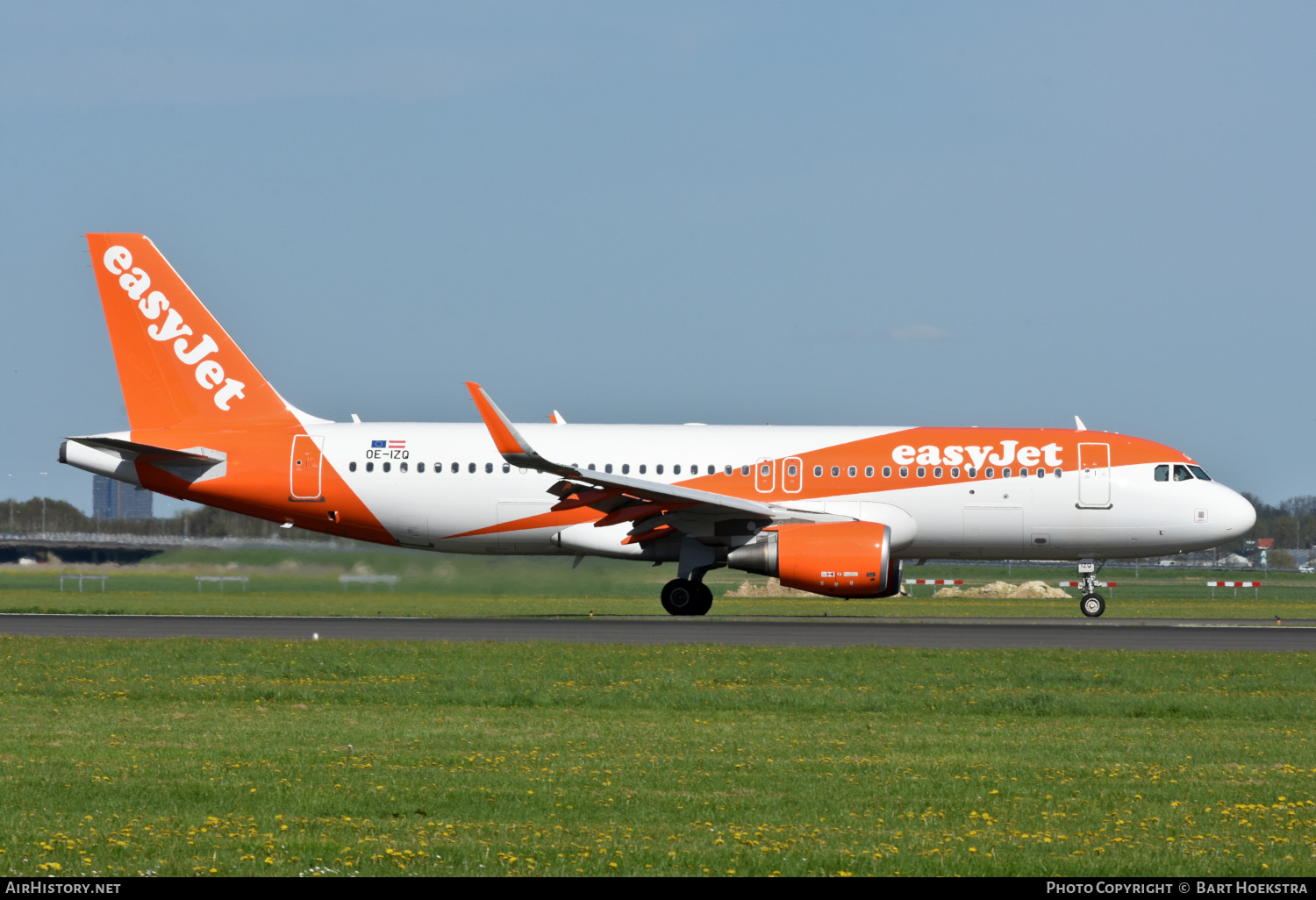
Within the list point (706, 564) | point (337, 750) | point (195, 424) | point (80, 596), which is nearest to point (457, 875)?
point (337, 750)

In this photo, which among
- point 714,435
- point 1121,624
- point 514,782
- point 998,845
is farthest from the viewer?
point 714,435

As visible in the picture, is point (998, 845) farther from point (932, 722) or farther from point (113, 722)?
point (113, 722)

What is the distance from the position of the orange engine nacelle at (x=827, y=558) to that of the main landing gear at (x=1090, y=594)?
5258 millimetres

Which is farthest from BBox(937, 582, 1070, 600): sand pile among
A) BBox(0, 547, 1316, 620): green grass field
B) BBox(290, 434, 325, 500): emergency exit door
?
BBox(290, 434, 325, 500): emergency exit door

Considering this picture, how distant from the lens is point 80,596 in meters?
34.4

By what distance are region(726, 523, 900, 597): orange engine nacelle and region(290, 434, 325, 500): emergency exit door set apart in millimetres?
8173

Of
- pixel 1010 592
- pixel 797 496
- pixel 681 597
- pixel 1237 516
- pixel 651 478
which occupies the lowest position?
pixel 1010 592

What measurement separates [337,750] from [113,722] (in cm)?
261

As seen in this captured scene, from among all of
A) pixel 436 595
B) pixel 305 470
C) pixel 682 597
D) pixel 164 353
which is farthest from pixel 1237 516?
pixel 164 353

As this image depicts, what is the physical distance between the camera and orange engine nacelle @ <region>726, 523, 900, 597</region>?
2405 centimetres

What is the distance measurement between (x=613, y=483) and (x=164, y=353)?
976cm

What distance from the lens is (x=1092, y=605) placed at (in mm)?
27781

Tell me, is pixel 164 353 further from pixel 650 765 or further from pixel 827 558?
pixel 650 765

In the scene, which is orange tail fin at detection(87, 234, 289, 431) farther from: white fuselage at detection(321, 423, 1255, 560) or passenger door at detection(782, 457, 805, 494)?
passenger door at detection(782, 457, 805, 494)
